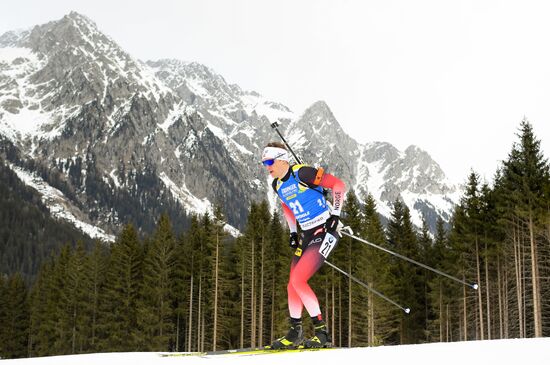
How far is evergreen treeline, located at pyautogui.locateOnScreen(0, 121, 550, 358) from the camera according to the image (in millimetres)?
33000

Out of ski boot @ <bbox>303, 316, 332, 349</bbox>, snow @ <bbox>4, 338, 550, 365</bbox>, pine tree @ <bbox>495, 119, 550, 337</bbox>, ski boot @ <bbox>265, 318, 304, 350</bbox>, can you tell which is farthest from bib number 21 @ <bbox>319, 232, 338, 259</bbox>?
pine tree @ <bbox>495, 119, 550, 337</bbox>

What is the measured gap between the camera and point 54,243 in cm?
18138

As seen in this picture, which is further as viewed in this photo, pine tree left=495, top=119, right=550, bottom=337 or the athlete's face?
pine tree left=495, top=119, right=550, bottom=337

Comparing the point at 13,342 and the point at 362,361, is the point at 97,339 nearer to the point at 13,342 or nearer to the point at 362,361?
the point at 13,342

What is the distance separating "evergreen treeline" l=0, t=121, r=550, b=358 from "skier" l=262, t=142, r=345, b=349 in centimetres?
2406

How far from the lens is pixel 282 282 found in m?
38.1

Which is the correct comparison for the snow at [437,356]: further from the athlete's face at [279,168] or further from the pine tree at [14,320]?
the pine tree at [14,320]

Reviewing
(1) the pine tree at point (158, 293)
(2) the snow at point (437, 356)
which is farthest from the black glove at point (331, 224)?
(1) the pine tree at point (158, 293)

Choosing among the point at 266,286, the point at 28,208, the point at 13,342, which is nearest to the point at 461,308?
the point at 266,286

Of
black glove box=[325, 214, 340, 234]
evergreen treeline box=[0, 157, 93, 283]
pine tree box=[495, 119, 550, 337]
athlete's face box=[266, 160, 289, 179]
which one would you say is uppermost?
evergreen treeline box=[0, 157, 93, 283]

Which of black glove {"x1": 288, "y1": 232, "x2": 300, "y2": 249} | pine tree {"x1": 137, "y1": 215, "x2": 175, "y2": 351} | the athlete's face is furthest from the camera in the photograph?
pine tree {"x1": 137, "y1": 215, "x2": 175, "y2": 351}

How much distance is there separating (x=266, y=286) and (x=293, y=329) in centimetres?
3484

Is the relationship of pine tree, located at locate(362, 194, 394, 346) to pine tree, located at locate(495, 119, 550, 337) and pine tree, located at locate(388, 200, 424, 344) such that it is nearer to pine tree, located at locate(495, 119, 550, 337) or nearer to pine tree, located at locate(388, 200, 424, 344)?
pine tree, located at locate(388, 200, 424, 344)

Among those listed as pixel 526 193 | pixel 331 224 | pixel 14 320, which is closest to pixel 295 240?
pixel 331 224
